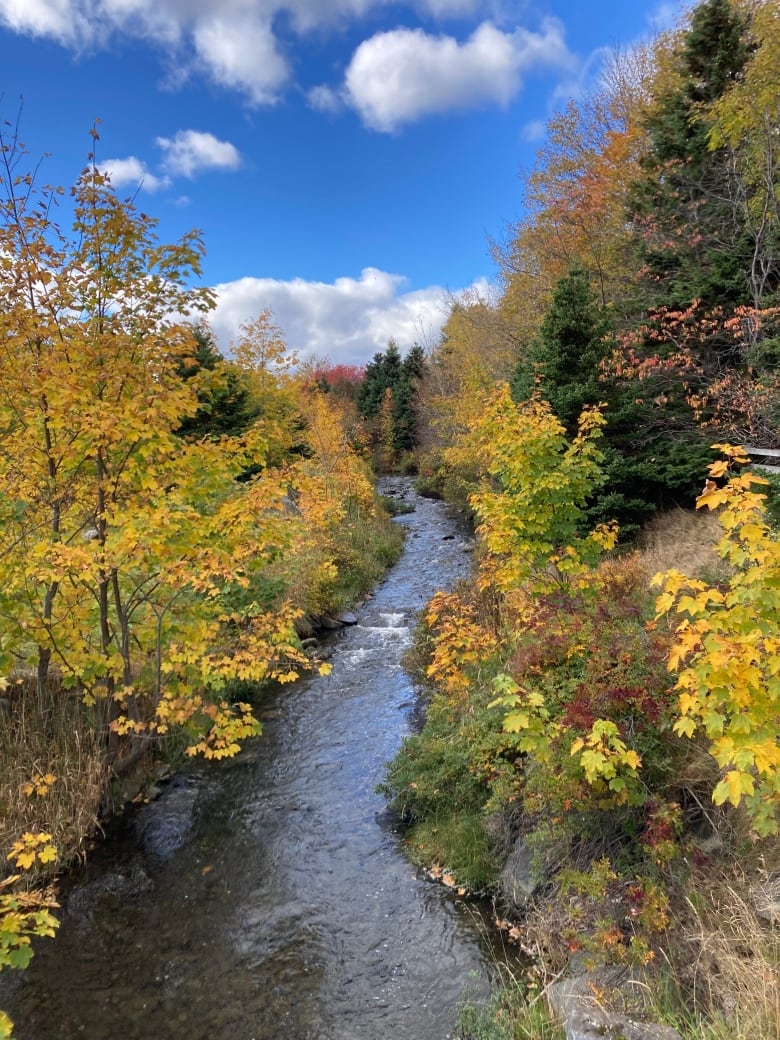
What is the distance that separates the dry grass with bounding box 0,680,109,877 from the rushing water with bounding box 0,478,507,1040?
0.56m

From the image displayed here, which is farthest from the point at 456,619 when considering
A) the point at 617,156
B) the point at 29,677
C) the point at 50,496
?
the point at 617,156

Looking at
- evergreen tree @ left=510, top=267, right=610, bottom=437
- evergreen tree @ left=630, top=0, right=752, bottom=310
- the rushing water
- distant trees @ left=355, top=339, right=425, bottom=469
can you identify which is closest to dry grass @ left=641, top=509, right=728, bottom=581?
evergreen tree @ left=510, top=267, right=610, bottom=437

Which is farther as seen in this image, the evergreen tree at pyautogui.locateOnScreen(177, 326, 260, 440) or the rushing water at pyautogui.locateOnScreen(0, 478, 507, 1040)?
the evergreen tree at pyautogui.locateOnScreen(177, 326, 260, 440)

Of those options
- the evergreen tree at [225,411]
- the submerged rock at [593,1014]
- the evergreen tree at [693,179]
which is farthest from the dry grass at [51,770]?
the evergreen tree at [225,411]

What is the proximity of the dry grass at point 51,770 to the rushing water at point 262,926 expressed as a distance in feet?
1.84

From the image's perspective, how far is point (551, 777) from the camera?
16.4 ft

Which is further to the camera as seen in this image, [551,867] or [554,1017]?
[551,867]

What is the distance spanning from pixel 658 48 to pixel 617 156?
3041mm

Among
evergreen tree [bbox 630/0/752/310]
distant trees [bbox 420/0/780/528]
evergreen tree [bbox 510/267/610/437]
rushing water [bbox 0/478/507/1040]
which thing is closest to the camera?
rushing water [bbox 0/478/507/1040]

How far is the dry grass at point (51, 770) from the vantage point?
19.4 ft

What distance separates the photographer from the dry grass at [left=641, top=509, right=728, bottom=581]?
8262 millimetres

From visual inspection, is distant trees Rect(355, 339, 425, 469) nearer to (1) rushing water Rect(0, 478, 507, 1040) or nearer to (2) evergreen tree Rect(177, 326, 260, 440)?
(2) evergreen tree Rect(177, 326, 260, 440)

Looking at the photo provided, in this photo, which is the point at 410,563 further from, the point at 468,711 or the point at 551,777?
the point at 551,777

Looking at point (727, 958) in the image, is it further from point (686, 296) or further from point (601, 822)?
point (686, 296)
